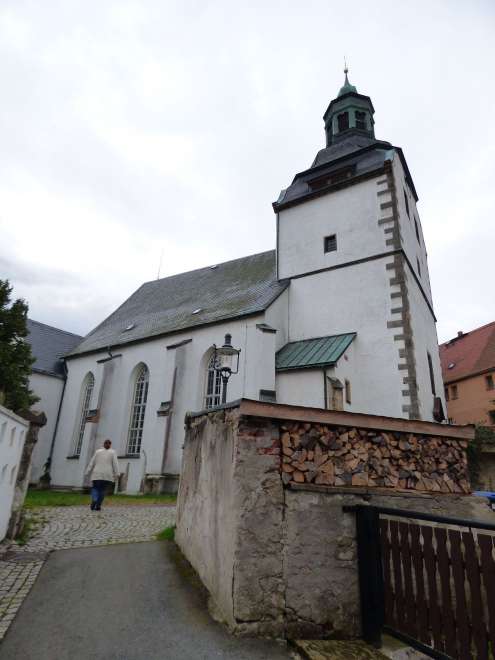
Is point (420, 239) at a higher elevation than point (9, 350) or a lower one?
higher

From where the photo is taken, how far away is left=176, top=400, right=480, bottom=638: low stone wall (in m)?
3.50

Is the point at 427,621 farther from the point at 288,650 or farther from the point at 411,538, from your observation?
the point at 288,650

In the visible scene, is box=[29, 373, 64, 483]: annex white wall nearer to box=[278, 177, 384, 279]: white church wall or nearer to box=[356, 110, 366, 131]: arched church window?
box=[278, 177, 384, 279]: white church wall

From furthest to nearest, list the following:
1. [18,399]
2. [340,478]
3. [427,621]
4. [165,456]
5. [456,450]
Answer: [18,399] < [165,456] < [456,450] < [340,478] < [427,621]

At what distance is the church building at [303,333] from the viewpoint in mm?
13398

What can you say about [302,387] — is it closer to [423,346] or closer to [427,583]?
[423,346]

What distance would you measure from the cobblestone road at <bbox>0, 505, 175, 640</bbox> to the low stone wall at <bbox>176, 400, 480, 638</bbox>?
→ 6.20ft

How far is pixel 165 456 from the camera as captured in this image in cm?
1516

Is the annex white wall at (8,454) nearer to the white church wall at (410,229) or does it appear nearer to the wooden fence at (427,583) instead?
the wooden fence at (427,583)

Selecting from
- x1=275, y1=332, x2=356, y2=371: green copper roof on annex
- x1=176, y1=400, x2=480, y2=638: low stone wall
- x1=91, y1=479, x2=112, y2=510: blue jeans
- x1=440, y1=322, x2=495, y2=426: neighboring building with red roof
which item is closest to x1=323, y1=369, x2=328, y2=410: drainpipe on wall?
x1=275, y1=332, x2=356, y2=371: green copper roof on annex

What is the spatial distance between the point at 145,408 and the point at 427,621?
15.7 metres

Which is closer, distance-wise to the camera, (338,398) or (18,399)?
(338,398)

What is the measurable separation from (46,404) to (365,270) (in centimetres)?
1664

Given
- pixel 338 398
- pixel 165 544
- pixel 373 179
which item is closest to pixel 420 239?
pixel 373 179
